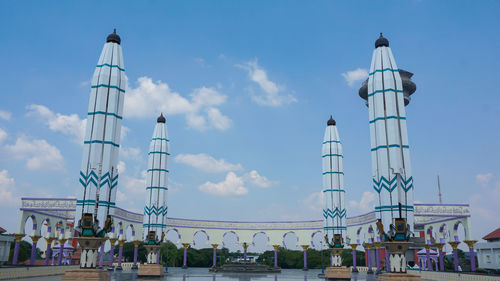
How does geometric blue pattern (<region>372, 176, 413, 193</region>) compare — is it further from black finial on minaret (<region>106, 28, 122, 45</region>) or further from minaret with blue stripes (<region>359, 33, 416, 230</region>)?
black finial on minaret (<region>106, 28, 122, 45</region>)

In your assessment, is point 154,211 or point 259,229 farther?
point 259,229

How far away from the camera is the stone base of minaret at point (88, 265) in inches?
687

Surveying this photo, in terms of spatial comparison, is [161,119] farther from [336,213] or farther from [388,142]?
[388,142]

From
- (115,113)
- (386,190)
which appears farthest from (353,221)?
(115,113)

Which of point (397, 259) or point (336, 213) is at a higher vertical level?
point (336, 213)

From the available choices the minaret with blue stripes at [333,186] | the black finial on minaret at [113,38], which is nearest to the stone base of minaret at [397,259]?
the minaret with blue stripes at [333,186]

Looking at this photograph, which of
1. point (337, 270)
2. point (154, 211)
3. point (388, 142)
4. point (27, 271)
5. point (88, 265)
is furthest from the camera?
point (154, 211)

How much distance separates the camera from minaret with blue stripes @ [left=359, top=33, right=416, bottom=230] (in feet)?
63.5

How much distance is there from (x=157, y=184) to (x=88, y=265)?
1472 cm

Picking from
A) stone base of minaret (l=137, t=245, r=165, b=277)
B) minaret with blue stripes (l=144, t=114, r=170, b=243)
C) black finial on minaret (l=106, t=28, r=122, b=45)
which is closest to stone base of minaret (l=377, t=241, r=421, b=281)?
stone base of minaret (l=137, t=245, r=165, b=277)

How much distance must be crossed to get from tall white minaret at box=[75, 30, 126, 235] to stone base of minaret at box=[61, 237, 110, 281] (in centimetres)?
47

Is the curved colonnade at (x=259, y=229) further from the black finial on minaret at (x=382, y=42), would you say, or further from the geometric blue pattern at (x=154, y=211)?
the black finial on minaret at (x=382, y=42)

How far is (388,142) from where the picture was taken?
20328 mm

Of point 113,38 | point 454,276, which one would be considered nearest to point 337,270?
point 454,276
